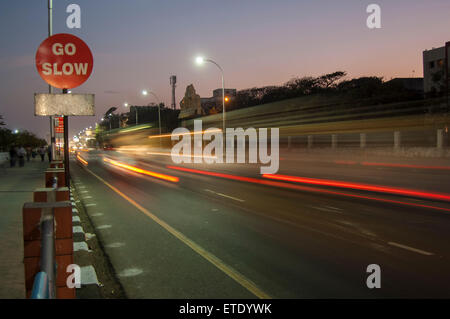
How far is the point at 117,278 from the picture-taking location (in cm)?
507

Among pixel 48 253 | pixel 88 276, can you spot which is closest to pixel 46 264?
pixel 48 253

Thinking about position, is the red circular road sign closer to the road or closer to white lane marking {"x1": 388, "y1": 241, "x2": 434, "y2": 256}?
the road

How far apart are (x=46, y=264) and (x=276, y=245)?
14.5ft

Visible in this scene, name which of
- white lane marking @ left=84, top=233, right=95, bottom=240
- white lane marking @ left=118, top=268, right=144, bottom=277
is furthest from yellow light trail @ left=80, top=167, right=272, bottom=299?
white lane marking @ left=84, top=233, right=95, bottom=240

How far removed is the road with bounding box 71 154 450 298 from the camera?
4.60 metres

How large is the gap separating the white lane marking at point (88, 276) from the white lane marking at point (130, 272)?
1.19ft

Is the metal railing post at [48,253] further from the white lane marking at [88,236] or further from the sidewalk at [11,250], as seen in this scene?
the white lane marking at [88,236]

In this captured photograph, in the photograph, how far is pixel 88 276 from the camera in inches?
195

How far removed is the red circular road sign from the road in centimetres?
286

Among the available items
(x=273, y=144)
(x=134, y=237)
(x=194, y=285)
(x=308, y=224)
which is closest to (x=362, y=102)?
(x=273, y=144)

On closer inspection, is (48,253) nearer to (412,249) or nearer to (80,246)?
(80,246)

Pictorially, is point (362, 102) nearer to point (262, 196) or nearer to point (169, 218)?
point (262, 196)

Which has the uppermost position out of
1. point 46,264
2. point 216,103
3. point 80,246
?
point 216,103

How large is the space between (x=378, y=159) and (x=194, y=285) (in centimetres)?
2027
